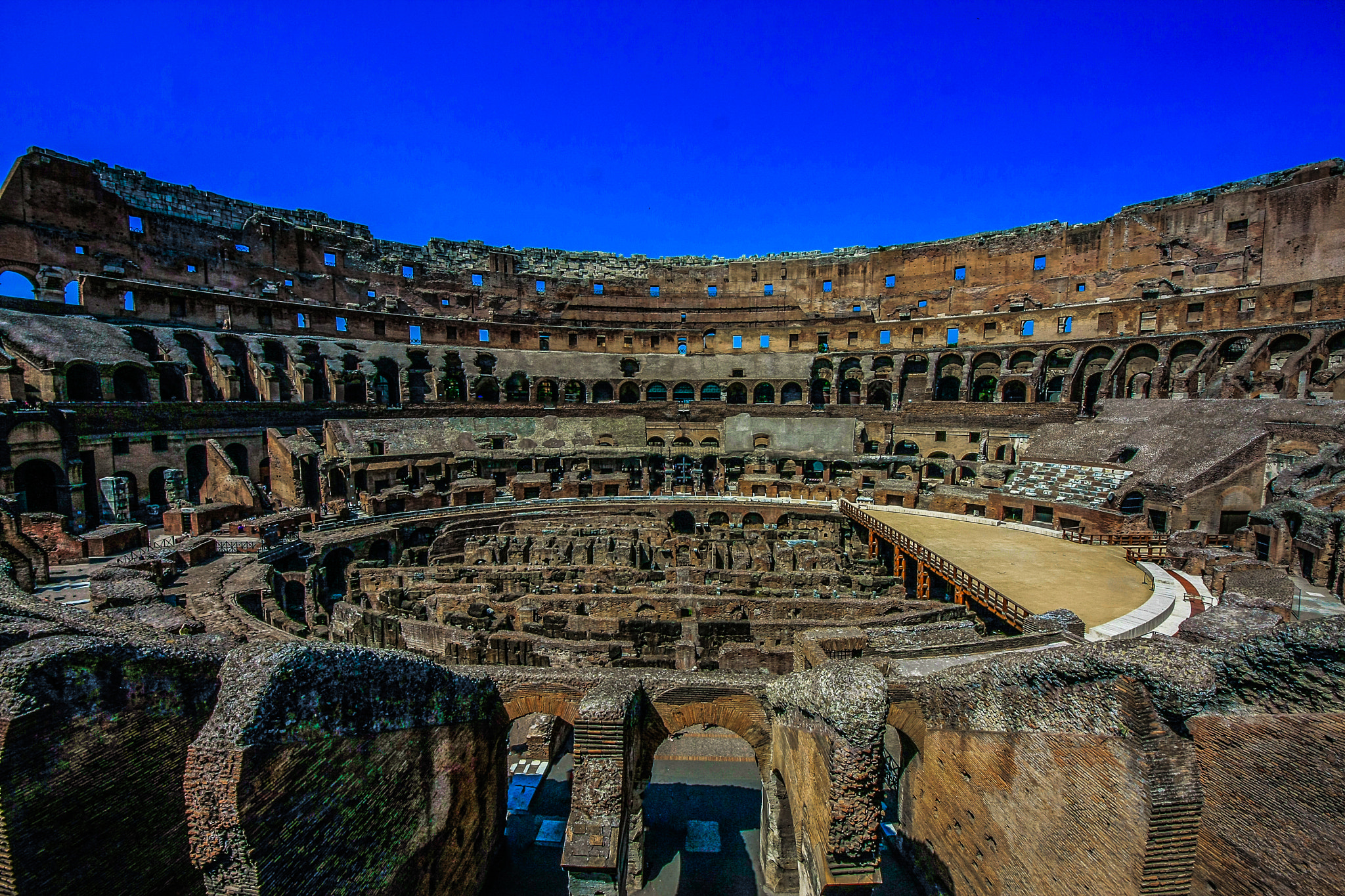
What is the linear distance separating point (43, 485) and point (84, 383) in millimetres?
6644

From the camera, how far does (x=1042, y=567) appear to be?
58.4 ft

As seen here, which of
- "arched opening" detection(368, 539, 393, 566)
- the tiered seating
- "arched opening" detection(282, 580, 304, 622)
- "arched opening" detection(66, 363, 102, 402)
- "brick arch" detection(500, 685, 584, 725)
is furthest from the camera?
"arched opening" detection(66, 363, 102, 402)

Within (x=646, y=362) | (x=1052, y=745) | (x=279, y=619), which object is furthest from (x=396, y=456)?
(x=1052, y=745)

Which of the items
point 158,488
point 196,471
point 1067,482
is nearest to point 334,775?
point 158,488

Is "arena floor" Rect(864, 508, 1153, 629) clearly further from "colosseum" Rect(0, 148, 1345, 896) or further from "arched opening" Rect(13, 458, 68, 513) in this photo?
"arched opening" Rect(13, 458, 68, 513)

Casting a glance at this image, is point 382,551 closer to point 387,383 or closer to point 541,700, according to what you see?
point 387,383

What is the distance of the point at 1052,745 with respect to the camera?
664 cm

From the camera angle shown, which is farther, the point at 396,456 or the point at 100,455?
the point at 396,456

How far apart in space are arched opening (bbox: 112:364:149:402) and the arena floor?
117ft

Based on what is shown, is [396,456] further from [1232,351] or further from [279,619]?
[1232,351]

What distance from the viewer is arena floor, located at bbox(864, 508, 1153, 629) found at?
14773mm

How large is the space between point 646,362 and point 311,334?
2222cm

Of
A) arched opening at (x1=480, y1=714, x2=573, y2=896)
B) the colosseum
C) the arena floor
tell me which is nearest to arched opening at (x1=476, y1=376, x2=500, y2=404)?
the colosseum

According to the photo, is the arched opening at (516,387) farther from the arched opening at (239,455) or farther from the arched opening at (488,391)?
the arched opening at (239,455)
